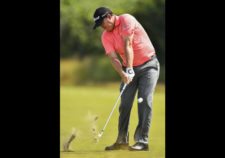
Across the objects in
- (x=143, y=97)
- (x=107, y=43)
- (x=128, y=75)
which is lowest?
(x=143, y=97)

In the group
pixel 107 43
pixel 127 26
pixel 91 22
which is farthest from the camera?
pixel 91 22

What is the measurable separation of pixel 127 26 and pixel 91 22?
0.52 m

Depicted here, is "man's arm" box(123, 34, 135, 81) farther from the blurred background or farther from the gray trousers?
the blurred background

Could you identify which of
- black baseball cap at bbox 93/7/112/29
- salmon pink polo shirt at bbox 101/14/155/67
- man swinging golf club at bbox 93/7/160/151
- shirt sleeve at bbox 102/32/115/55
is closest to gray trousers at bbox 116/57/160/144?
man swinging golf club at bbox 93/7/160/151

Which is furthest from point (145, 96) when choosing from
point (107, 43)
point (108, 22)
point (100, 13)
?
point (100, 13)

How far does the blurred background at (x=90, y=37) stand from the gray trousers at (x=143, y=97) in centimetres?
13

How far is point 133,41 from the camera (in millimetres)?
10969

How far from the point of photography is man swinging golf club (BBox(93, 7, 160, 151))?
1095cm

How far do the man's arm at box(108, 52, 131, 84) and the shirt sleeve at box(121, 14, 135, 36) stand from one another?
29 centimetres

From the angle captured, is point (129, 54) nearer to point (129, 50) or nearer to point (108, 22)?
point (129, 50)

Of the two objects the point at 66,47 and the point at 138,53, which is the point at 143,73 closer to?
the point at 138,53

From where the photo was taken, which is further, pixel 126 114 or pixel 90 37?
pixel 90 37

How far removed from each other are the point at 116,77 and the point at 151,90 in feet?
1.56

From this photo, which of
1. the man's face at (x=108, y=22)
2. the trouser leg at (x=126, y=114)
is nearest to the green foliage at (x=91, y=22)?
the man's face at (x=108, y=22)
